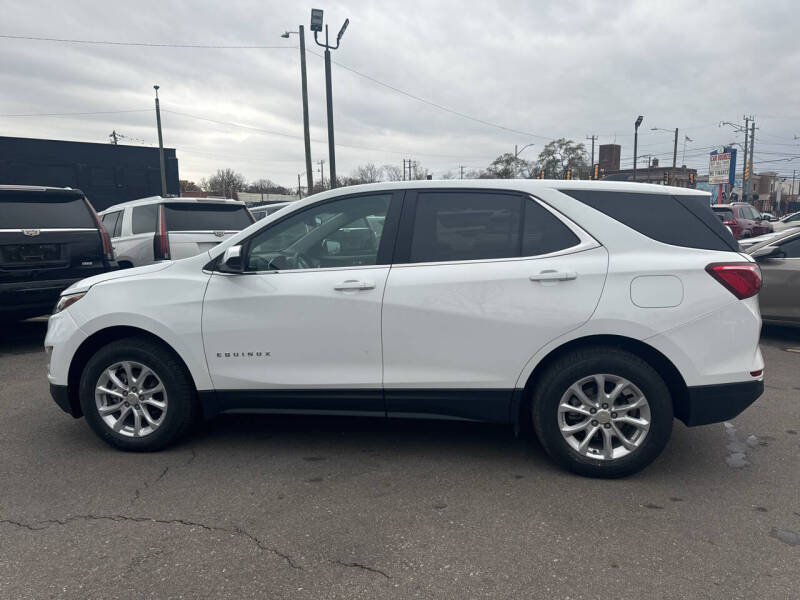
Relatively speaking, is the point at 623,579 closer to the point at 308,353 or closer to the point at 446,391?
the point at 446,391

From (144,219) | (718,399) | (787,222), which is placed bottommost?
(718,399)

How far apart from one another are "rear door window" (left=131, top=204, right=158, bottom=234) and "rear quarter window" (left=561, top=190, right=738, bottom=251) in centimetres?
721

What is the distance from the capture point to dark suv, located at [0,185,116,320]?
669cm

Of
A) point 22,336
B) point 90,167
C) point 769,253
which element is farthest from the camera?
point 90,167

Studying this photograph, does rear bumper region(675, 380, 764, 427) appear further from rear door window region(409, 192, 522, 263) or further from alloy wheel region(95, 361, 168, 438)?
alloy wheel region(95, 361, 168, 438)

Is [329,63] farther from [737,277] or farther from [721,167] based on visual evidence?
[721,167]

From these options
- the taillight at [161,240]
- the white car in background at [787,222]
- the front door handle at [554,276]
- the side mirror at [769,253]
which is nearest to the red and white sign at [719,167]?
the white car in background at [787,222]

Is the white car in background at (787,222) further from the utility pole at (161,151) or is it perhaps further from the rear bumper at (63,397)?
the utility pole at (161,151)

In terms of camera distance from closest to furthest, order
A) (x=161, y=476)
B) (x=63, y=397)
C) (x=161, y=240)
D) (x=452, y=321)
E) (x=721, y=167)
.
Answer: (x=452, y=321), (x=161, y=476), (x=63, y=397), (x=161, y=240), (x=721, y=167)

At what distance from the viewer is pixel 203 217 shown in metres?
9.23

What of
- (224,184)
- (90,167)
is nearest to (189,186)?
(224,184)

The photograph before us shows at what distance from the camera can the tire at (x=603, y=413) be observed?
3537mm

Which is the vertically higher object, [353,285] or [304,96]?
[304,96]

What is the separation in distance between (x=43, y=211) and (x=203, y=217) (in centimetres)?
250
